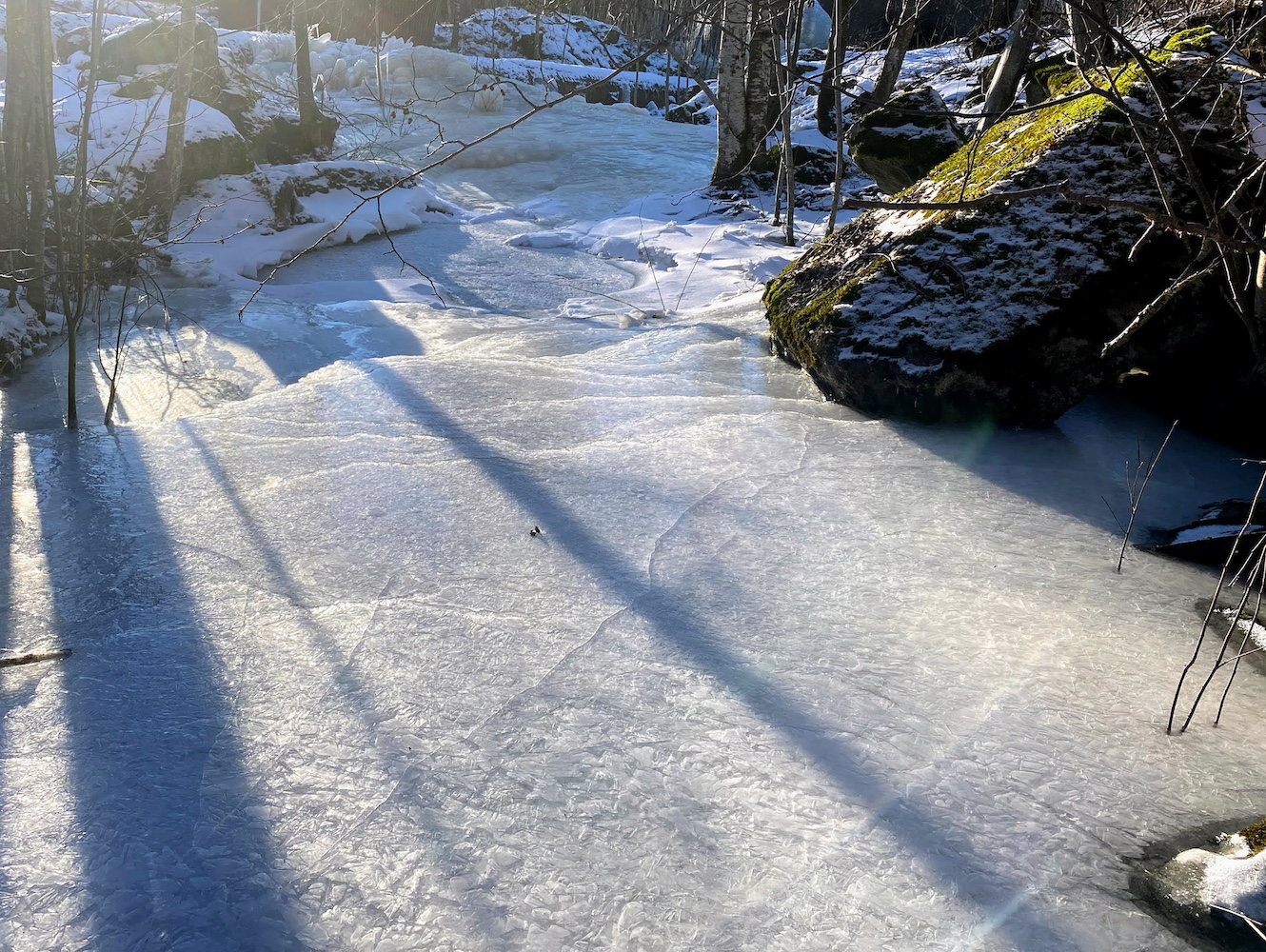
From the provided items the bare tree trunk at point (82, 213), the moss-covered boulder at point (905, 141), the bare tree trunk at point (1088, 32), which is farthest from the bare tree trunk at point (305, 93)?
the bare tree trunk at point (1088, 32)

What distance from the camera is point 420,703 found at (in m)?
2.12

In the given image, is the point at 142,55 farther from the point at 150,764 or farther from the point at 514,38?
the point at 514,38

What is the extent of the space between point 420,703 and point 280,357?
11.9ft

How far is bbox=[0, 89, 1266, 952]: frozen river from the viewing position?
63.9 inches

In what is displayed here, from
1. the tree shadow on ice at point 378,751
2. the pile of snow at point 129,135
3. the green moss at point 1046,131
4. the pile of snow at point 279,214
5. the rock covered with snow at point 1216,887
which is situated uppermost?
the green moss at point 1046,131

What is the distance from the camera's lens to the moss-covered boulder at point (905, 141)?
23.4ft

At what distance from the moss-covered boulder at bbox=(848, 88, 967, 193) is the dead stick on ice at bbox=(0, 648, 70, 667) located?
6608 mm

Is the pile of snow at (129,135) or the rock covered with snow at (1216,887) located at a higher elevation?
the pile of snow at (129,135)

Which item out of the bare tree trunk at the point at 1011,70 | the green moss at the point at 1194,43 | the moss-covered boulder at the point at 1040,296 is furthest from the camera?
the bare tree trunk at the point at 1011,70

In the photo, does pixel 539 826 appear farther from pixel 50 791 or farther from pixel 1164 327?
pixel 1164 327

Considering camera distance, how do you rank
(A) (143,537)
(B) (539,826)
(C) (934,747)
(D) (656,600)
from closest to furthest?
1. (B) (539,826)
2. (C) (934,747)
3. (D) (656,600)
4. (A) (143,537)

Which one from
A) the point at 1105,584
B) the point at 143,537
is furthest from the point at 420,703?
the point at 1105,584

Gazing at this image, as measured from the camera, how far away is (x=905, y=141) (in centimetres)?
727

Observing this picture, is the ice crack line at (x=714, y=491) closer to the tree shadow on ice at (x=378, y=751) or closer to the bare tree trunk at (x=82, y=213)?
the tree shadow on ice at (x=378, y=751)
